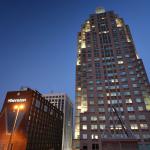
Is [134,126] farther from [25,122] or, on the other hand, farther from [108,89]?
[25,122]

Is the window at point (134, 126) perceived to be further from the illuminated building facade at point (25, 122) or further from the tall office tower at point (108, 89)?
the illuminated building facade at point (25, 122)

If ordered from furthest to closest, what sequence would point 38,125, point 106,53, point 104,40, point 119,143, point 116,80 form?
point 104,40, point 106,53, point 116,80, point 38,125, point 119,143

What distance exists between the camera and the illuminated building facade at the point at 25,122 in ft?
216

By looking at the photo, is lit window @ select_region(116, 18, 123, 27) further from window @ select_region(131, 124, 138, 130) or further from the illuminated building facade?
the illuminated building facade

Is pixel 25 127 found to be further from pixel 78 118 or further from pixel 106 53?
pixel 106 53

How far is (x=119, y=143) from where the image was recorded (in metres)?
35.6

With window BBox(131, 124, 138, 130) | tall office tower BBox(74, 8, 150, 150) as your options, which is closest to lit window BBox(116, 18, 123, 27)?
tall office tower BBox(74, 8, 150, 150)

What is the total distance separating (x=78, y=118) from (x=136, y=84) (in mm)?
38488

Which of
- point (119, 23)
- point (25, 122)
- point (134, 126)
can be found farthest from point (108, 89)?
point (119, 23)

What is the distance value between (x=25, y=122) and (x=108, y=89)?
157 feet

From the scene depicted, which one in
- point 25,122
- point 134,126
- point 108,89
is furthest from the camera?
point 108,89

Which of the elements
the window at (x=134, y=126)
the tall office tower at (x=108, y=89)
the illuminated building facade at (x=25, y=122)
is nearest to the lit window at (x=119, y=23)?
the tall office tower at (x=108, y=89)

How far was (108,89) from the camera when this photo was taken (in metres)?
84.6

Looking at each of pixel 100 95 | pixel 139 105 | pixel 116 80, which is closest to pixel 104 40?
pixel 116 80
